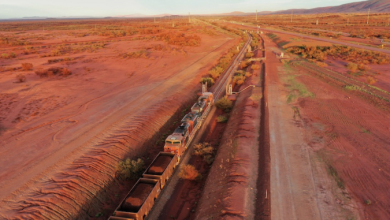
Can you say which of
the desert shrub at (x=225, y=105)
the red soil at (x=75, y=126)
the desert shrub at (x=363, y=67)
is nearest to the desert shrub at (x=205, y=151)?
the red soil at (x=75, y=126)

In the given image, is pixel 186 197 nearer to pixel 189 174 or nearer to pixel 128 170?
pixel 189 174

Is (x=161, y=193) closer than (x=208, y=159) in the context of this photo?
Yes

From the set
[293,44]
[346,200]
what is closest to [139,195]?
[346,200]

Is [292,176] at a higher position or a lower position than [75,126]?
lower

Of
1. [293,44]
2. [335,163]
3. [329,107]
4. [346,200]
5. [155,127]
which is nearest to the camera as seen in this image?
[346,200]

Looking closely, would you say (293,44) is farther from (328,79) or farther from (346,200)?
(346,200)

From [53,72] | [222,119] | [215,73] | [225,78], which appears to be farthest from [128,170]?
[53,72]
